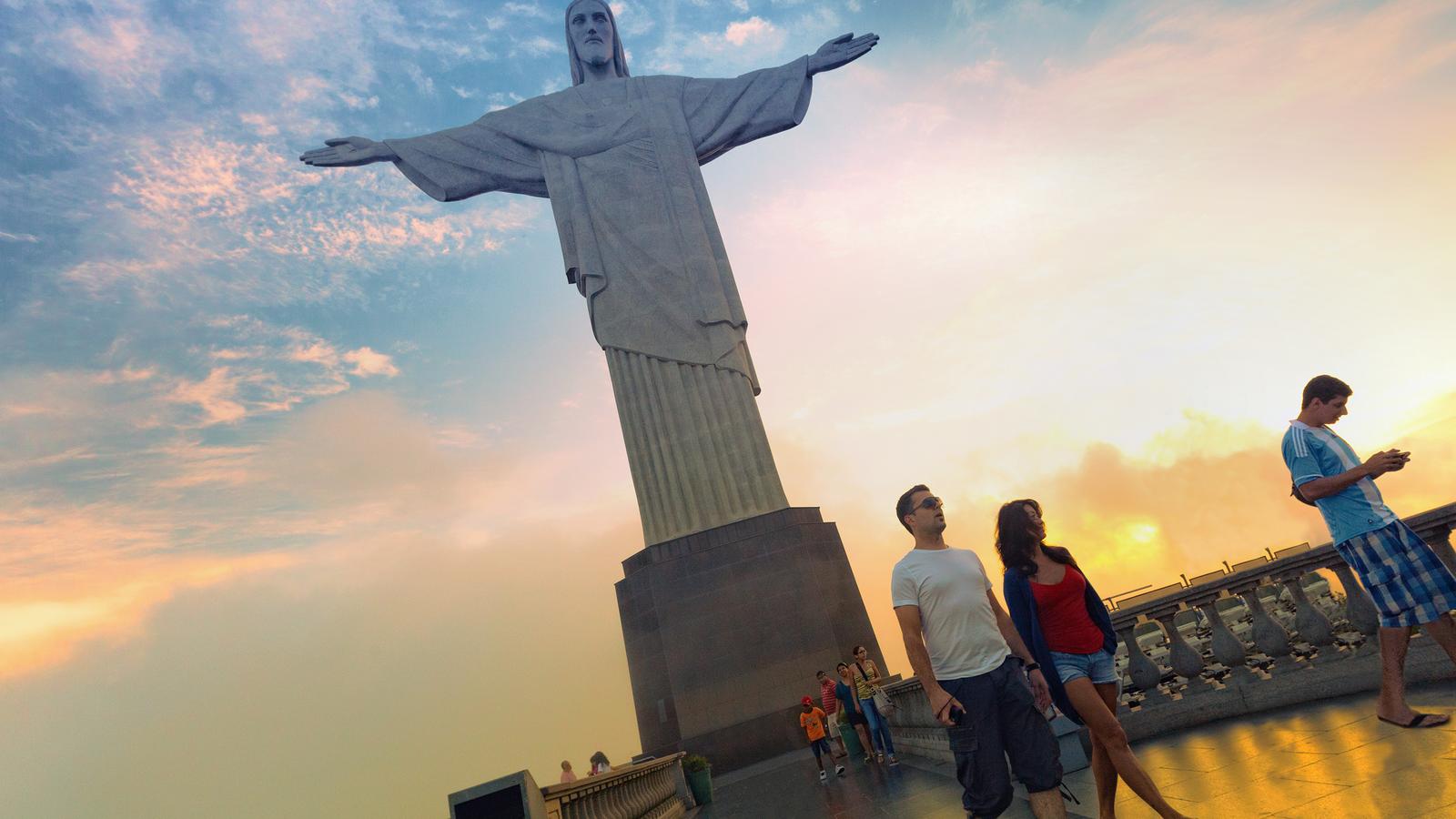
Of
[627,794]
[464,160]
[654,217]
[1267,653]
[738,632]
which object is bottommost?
[1267,653]

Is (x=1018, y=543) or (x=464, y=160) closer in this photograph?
(x=1018, y=543)

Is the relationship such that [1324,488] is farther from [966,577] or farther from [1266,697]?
[1266,697]

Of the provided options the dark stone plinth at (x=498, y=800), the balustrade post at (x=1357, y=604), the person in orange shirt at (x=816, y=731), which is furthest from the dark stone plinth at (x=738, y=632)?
the dark stone plinth at (x=498, y=800)

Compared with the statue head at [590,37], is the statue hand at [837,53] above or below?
below

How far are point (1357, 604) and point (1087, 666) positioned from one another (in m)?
3.28

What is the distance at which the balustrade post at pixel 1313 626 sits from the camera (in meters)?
5.80

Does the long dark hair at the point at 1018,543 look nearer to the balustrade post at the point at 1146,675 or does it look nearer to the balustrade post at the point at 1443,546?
the balustrade post at the point at 1443,546

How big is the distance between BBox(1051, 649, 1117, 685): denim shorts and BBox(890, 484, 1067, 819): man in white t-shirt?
0.33 ft

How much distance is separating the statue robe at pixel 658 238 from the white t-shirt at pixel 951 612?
10.6 meters

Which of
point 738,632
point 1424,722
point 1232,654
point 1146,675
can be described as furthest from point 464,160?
point 1424,722

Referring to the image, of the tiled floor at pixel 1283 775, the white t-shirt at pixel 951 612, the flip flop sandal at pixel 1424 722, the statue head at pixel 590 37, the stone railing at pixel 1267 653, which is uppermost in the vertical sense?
the statue head at pixel 590 37

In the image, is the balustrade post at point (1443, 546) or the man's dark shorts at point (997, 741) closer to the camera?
the man's dark shorts at point (997, 741)

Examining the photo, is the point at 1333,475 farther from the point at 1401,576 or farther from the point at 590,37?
the point at 590,37

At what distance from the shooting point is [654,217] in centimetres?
1572
